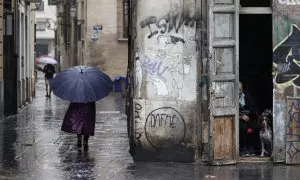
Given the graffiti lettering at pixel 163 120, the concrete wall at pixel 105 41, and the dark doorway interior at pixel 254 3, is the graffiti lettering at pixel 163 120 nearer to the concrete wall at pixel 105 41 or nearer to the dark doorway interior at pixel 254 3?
the dark doorway interior at pixel 254 3

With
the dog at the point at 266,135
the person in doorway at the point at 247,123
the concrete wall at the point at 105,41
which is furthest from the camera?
the concrete wall at the point at 105,41

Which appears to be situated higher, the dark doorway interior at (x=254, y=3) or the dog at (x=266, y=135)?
the dark doorway interior at (x=254, y=3)

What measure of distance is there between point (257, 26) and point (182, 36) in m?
2.65

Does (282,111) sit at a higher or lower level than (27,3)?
lower

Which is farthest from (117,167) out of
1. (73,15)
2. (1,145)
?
(73,15)

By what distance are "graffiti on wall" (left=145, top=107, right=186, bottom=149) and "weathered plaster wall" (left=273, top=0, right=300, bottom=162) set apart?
1.55 metres

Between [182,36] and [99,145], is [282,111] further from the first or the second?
[99,145]

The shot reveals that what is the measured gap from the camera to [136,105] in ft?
41.0

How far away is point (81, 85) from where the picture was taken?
543 inches

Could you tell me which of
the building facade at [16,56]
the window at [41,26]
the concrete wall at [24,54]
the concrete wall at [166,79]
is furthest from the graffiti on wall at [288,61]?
the window at [41,26]

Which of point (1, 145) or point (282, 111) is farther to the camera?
point (1, 145)

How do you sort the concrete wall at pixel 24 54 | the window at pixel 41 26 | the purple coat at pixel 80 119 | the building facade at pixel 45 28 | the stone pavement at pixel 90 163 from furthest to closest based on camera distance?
1. the window at pixel 41 26
2. the building facade at pixel 45 28
3. the concrete wall at pixel 24 54
4. the purple coat at pixel 80 119
5. the stone pavement at pixel 90 163

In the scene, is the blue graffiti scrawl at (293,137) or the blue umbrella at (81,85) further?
the blue umbrella at (81,85)

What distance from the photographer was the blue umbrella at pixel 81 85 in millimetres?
13703
